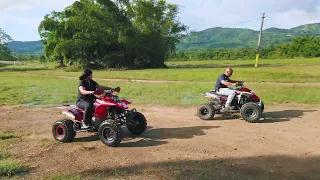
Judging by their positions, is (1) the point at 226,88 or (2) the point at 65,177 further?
(1) the point at 226,88

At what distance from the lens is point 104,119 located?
830 cm

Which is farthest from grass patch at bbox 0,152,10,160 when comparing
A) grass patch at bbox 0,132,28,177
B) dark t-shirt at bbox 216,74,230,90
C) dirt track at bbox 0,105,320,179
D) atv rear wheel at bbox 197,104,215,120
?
dark t-shirt at bbox 216,74,230,90

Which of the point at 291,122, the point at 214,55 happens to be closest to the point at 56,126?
the point at 291,122

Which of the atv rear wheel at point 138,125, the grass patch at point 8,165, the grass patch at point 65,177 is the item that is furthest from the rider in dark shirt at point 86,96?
the grass patch at point 65,177

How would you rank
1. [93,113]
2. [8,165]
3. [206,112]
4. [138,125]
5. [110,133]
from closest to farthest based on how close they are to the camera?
[8,165] < [110,133] < [93,113] < [138,125] < [206,112]

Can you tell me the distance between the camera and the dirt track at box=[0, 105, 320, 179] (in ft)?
20.2

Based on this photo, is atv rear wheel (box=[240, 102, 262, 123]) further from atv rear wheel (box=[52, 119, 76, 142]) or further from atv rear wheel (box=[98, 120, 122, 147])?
atv rear wheel (box=[52, 119, 76, 142])

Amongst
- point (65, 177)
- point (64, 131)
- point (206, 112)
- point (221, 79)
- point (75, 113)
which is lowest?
point (65, 177)

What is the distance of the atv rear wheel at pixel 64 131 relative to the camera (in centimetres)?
830

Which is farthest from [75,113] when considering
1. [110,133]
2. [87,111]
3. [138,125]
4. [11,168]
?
[11,168]

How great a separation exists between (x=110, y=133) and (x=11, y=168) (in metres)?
2.32

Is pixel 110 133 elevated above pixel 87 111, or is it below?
below

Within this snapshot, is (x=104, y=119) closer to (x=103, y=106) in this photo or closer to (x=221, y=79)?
(x=103, y=106)

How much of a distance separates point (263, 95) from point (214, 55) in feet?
245
